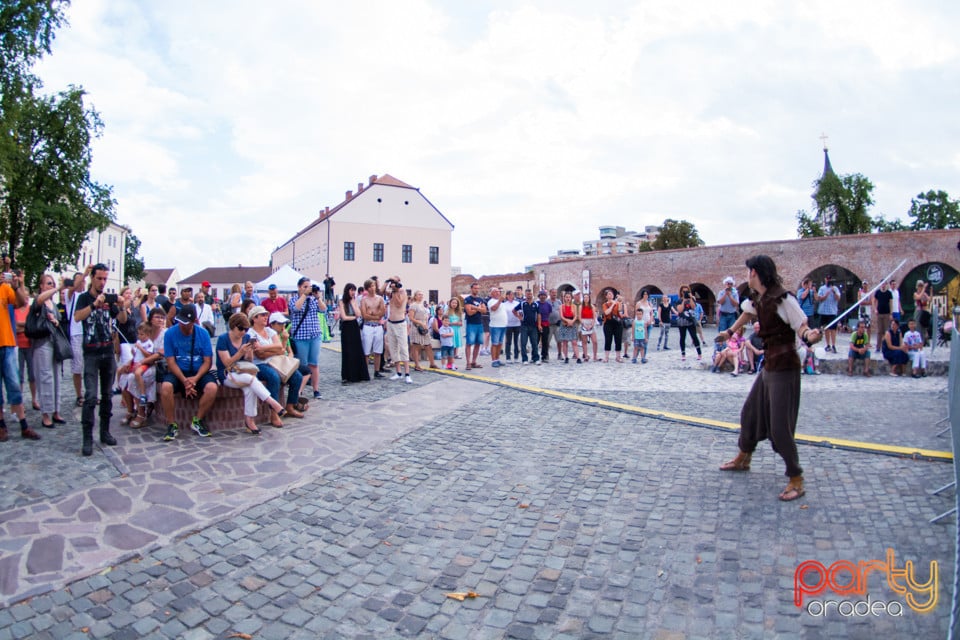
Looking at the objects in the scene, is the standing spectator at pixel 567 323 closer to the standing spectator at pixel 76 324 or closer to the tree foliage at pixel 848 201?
the standing spectator at pixel 76 324

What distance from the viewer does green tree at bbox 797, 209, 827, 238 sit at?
194 feet

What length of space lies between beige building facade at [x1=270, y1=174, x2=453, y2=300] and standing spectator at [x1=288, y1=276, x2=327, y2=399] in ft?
142

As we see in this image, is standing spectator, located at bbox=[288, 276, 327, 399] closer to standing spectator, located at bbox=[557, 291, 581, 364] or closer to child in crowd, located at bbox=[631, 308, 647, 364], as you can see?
standing spectator, located at bbox=[557, 291, 581, 364]

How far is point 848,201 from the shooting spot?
57.4 metres

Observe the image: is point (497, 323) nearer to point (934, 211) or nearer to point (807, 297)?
point (807, 297)

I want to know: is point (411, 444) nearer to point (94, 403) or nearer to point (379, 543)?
point (379, 543)

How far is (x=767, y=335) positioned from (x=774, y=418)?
70 cm

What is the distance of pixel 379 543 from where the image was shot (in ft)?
13.8

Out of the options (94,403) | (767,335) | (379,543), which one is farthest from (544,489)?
(94,403)

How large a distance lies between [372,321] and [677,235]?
51.6 meters

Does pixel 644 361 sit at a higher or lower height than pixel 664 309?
lower

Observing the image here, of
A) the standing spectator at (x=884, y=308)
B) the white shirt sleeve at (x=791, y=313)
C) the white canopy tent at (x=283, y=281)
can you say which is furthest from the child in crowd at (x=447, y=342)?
the white canopy tent at (x=283, y=281)

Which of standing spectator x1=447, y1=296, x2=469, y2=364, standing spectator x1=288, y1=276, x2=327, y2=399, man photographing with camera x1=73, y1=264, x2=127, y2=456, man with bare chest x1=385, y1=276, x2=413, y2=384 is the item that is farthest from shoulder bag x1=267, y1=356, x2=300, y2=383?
standing spectator x1=447, y1=296, x2=469, y2=364

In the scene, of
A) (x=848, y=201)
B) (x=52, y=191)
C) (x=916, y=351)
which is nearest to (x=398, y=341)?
(x=916, y=351)
